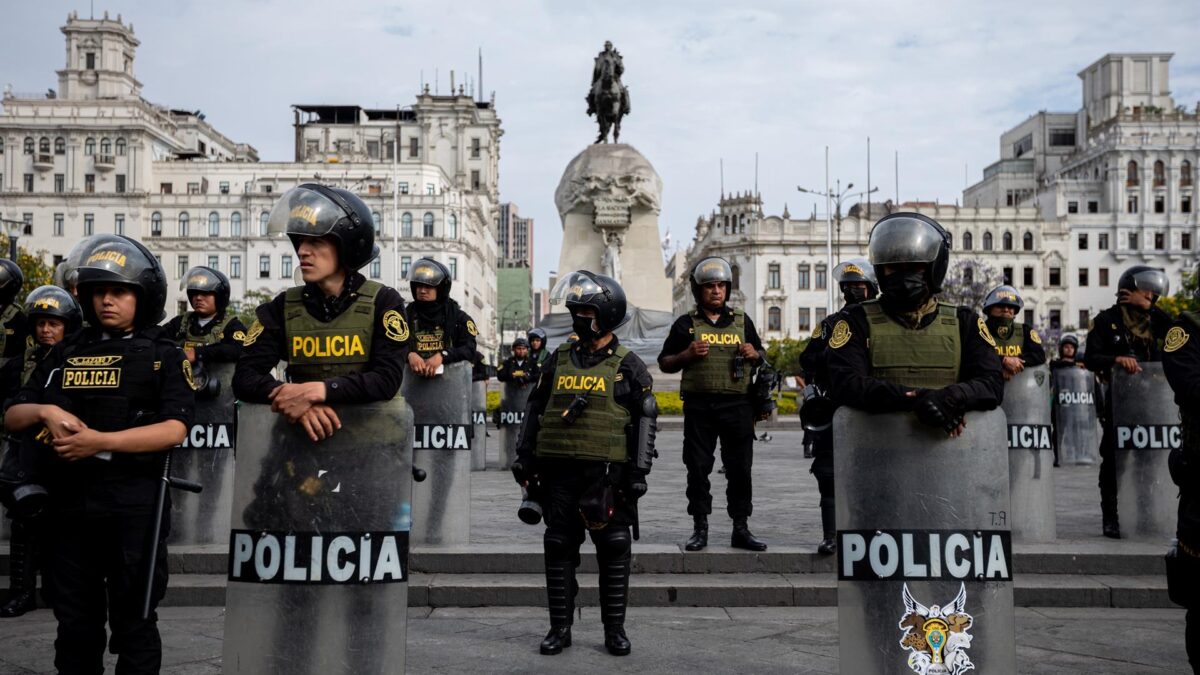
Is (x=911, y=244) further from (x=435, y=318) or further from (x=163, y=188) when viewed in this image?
(x=163, y=188)

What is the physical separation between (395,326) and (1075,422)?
16407 millimetres

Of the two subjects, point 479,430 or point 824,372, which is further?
point 479,430

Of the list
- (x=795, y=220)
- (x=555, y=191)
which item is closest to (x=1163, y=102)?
(x=795, y=220)

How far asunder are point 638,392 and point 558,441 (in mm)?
556

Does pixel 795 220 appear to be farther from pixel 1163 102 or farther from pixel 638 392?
pixel 638 392

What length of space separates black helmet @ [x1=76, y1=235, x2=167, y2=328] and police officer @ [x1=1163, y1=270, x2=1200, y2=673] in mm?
4478

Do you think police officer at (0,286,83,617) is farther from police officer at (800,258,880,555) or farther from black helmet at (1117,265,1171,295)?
black helmet at (1117,265,1171,295)

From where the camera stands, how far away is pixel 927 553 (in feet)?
15.1

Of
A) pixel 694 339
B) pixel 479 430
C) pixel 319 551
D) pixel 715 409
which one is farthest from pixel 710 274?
pixel 479 430

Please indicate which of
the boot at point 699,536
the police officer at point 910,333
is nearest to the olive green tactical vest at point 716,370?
the boot at point 699,536

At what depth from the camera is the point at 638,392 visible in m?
6.73

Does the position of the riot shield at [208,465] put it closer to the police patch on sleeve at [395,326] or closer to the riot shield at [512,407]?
the police patch on sleeve at [395,326]

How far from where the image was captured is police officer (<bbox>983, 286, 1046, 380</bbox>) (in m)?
9.69

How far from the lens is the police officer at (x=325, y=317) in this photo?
485 cm
